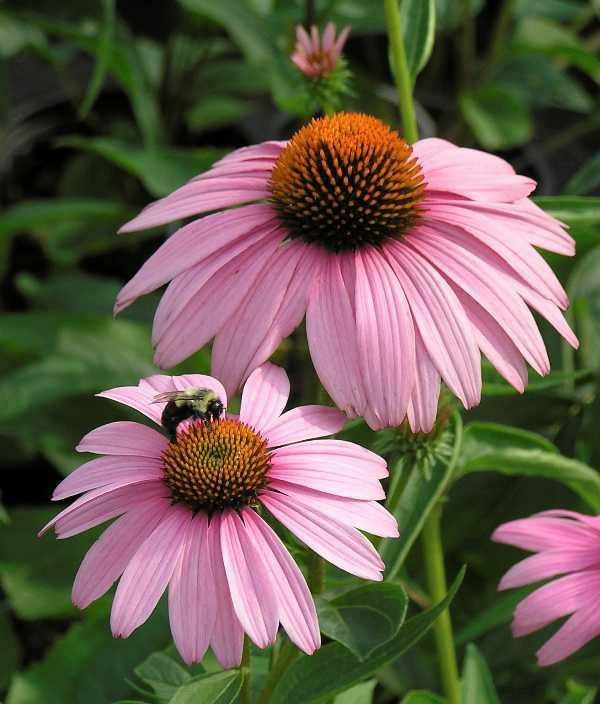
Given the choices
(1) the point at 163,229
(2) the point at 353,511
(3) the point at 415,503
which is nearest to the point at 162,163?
(1) the point at 163,229

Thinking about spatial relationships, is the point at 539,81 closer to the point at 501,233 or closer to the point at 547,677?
the point at 547,677

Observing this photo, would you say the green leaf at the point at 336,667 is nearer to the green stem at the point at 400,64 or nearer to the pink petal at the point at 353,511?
the pink petal at the point at 353,511

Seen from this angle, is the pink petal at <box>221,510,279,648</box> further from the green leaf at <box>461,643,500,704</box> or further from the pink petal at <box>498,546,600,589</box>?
the green leaf at <box>461,643,500,704</box>

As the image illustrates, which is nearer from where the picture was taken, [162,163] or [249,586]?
[249,586]

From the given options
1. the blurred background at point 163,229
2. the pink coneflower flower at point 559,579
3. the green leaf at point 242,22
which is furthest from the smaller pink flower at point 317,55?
the green leaf at point 242,22

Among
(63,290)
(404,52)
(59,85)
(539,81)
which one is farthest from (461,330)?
(59,85)

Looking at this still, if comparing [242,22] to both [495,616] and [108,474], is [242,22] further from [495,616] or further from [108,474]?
[108,474]

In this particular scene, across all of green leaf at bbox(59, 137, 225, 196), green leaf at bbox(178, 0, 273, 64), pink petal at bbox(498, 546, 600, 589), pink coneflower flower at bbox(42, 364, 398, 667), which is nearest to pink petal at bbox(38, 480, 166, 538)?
pink coneflower flower at bbox(42, 364, 398, 667)

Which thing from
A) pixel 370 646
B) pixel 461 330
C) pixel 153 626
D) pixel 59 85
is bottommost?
pixel 153 626
